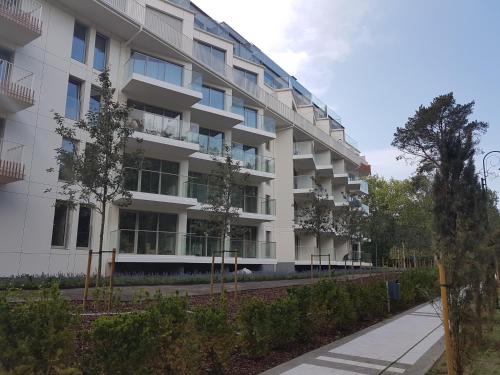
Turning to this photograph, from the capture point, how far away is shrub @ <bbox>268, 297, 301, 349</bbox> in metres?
7.00

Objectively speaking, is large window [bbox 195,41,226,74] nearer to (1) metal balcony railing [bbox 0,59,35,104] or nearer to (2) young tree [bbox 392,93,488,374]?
(1) metal balcony railing [bbox 0,59,35,104]

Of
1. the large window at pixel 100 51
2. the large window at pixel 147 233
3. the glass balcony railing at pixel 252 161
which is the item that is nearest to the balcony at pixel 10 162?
the large window at pixel 147 233

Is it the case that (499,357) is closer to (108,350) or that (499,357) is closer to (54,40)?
(108,350)

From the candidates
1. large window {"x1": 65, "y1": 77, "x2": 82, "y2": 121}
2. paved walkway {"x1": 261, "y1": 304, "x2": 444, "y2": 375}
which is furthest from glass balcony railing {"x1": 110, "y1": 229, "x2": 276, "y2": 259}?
paved walkway {"x1": 261, "y1": 304, "x2": 444, "y2": 375}

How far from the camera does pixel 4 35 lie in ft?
57.7

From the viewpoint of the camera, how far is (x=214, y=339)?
221 inches

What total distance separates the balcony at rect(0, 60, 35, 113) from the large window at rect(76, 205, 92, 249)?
17.3 feet

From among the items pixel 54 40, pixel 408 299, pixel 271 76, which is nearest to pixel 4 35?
pixel 54 40

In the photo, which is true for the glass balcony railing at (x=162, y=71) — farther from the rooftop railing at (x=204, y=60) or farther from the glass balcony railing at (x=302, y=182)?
the glass balcony railing at (x=302, y=182)

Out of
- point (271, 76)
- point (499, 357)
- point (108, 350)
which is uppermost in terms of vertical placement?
point (271, 76)

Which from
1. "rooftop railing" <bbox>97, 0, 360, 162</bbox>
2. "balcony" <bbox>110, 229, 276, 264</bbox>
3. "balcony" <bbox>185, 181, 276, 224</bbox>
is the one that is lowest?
"balcony" <bbox>110, 229, 276, 264</bbox>

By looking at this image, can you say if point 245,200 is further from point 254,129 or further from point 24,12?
point 24,12

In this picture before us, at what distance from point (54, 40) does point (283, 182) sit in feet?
68.7

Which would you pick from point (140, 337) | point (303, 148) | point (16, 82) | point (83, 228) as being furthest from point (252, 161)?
Result: point (140, 337)
